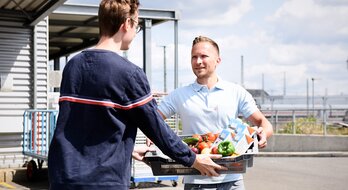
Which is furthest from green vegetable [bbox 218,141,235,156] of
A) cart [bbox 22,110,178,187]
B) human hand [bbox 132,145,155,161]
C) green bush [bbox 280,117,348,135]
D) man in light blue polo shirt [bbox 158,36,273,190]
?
green bush [bbox 280,117,348,135]

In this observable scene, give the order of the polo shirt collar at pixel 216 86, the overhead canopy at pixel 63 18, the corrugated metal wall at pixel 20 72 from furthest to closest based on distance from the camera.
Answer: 1. the corrugated metal wall at pixel 20 72
2. the overhead canopy at pixel 63 18
3. the polo shirt collar at pixel 216 86

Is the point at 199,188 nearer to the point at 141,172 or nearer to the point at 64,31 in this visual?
the point at 141,172

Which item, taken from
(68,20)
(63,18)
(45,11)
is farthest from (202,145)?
(68,20)

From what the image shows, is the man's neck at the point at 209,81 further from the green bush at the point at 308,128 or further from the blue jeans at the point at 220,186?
the green bush at the point at 308,128

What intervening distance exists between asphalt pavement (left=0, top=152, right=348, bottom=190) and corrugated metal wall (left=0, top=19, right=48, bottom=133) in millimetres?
2014

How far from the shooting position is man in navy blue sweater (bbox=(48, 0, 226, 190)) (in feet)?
9.57

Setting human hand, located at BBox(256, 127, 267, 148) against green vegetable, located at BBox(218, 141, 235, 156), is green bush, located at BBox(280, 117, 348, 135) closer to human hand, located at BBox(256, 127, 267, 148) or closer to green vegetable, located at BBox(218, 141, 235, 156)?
human hand, located at BBox(256, 127, 267, 148)

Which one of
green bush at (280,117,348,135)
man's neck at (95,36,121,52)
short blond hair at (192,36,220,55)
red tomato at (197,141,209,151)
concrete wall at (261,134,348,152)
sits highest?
short blond hair at (192,36,220,55)

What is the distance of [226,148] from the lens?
3779mm

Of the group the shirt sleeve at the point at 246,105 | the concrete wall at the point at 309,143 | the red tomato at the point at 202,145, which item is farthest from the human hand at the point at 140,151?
the concrete wall at the point at 309,143

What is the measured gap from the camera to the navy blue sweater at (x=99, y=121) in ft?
9.56

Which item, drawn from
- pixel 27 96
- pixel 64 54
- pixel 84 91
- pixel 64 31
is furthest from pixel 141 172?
pixel 64 54

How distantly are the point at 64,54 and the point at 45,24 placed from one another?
14174mm

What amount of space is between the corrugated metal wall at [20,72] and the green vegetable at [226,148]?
36.9 ft
